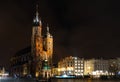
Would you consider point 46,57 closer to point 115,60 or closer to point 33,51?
point 33,51

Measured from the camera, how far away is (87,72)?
195m

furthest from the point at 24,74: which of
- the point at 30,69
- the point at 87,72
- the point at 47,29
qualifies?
the point at 87,72

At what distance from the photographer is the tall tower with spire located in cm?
14775

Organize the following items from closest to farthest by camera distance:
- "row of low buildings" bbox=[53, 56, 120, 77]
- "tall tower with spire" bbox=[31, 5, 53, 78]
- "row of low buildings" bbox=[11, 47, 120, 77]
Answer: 1. "tall tower with spire" bbox=[31, 5, 53, 78]
2. "row of low buildings" bbox=[11, 47, 120, 77]
3. "row of low buildings" bbox=[53, 56, 120, 77]

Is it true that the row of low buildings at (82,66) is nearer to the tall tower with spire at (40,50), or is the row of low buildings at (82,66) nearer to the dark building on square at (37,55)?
the dark building on square at (37,55)

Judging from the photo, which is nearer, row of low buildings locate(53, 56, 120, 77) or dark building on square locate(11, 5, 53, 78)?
dark building on square locate(11, 5, 53, 78)

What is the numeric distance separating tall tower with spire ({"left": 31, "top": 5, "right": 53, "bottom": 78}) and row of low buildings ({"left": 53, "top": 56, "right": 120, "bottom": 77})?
1132 inches

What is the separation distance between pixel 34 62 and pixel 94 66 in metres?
52.6

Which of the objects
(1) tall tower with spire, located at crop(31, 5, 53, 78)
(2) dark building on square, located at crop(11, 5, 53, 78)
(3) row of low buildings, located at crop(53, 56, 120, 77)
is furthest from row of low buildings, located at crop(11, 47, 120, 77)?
(1) tall tower with spire, located at crop(31, 5, 53, 78)

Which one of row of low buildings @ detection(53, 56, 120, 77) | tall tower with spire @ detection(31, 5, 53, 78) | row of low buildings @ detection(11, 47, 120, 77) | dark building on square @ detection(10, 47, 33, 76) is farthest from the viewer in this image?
row of low buildings @ detection(53, 56, 120, 77)

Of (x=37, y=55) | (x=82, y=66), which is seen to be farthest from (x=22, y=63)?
(x=82, y=66)

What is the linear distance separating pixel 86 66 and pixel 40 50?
1991 inches

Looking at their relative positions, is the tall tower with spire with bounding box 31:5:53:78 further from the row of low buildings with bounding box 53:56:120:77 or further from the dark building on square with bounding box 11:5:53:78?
the row of low buildings with bounding box 53:56:120:77

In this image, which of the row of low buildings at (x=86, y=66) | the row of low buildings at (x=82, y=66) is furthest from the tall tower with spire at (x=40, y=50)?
the row of low buildings at (x=86, y=66)
